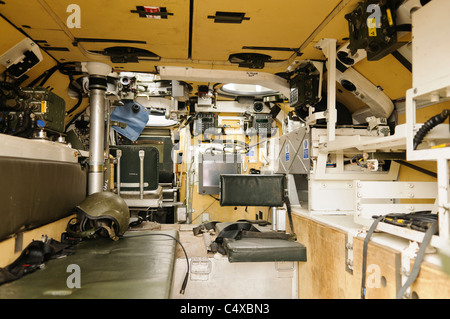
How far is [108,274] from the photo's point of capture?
1.82 metres

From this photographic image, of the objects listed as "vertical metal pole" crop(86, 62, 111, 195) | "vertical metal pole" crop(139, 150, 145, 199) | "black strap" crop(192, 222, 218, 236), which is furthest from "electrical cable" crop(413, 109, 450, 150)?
"vertical metal pole" crop(139, 150, 145, 199)

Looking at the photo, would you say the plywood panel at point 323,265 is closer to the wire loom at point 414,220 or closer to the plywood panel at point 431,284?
Result: the wire loom at point 414,220

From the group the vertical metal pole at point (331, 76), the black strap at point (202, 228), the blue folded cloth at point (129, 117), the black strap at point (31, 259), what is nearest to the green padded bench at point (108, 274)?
the black strap at point (31, 259)

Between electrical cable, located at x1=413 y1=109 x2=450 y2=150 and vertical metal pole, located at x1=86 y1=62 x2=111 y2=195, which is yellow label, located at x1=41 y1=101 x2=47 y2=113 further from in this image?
electrical cable, located at x1=413 y1=109 x2=450 y2=150

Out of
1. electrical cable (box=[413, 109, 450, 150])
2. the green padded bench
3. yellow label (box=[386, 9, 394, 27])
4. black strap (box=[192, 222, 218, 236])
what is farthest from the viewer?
black strap (box=[192, 222, 218, 236])

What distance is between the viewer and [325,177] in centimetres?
282

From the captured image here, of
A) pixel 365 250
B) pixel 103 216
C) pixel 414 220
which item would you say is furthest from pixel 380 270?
pixel 103 216

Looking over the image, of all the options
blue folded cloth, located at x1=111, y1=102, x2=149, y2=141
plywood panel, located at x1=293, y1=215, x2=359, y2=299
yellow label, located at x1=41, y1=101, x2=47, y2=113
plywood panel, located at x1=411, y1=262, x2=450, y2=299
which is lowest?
plywood panel, located at x1=293, y1=215, x2=359, y2=299

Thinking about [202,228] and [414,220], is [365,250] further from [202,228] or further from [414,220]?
[202,228]

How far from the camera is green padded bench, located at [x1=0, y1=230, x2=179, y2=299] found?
1517 millimetres

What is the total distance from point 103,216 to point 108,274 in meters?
0.90

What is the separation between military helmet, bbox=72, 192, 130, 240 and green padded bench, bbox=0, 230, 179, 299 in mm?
142

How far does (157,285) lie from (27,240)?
44.8 inches

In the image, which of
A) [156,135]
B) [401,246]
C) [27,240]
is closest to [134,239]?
[27,240]
